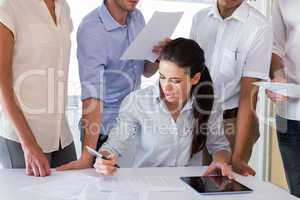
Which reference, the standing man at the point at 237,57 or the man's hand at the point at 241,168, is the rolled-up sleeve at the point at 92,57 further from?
the man's hand at the point at 241,168

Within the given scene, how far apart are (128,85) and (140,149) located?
0.97ft

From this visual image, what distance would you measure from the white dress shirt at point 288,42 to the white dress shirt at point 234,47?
11cm

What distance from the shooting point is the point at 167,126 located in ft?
4.71

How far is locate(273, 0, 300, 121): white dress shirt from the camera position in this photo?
1527mm

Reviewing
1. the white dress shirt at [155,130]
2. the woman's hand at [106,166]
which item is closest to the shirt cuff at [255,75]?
the white dress shirt at [155,130]

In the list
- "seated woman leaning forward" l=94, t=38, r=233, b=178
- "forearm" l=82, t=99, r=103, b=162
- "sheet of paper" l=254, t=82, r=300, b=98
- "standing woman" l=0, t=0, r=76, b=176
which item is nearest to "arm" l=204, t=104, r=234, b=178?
"seated woman leaning forward" l=94, t=38, r=233, b=178

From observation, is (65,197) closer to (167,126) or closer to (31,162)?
(31,162)

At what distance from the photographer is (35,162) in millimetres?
1146

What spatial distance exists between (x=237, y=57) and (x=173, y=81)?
0.30 metres

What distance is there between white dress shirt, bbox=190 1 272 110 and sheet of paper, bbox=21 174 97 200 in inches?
26.2

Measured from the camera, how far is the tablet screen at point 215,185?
3.55ft

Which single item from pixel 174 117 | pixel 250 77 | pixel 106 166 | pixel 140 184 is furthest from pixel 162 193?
pixel 250 77

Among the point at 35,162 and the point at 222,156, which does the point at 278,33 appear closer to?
the point at 222,156

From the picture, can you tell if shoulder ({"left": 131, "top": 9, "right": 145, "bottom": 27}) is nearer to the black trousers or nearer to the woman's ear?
the woman's ear
